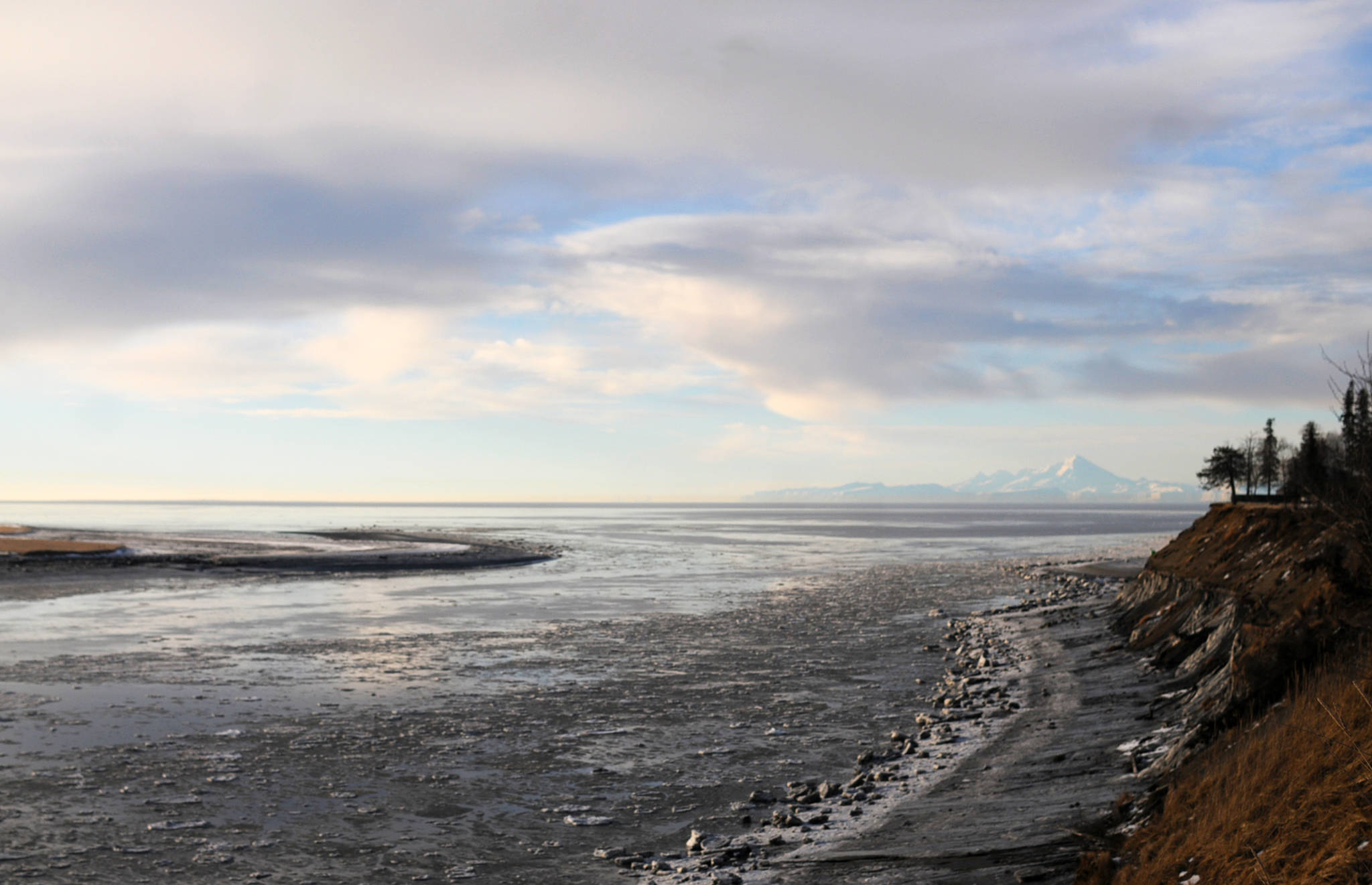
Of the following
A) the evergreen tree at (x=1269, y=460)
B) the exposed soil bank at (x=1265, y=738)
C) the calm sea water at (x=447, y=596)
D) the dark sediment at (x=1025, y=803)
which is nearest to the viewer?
the exposed soil bank at (x=1265, y=738)

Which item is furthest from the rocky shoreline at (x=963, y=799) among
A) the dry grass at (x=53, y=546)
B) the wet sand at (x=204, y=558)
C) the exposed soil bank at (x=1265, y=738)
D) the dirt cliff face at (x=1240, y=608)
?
the dry grass at (x=53, y=546)

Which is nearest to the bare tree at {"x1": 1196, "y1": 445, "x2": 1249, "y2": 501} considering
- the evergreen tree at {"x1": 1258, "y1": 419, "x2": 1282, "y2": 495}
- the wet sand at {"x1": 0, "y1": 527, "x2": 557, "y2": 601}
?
the evergreen tree at {"x1": 1258, "y1": 419, "x2": 1282, "y2": 495}

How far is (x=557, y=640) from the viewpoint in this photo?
27.5m

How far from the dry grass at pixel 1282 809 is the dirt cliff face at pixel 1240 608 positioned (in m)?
1.80

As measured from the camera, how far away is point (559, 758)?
14711 mm

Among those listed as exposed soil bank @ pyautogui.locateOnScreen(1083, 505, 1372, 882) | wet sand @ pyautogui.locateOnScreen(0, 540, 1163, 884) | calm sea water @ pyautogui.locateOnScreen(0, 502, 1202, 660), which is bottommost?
calm sea water @ pyautogui.locateOnScreen(0, 502, 1202, 660)

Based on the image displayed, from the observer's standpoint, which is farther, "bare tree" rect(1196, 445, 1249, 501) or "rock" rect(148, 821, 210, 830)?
"bare tree" rect(1196, 445, 1249, 501)

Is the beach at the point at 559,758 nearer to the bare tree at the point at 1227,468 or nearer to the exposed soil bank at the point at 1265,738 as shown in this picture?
the exposed soil bank at the point at 1265,738

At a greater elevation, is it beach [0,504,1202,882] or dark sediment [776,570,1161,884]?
dark sediment [776,570,1161,884]

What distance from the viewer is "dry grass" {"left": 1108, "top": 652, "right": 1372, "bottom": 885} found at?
6.62 meters

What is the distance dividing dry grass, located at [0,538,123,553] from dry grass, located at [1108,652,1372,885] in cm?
7168

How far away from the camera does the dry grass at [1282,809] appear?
6621mm

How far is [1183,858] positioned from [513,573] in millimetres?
50189

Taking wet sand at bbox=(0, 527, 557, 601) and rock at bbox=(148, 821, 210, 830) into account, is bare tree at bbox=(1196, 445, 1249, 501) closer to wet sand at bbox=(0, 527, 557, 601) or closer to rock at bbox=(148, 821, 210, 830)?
wet sand at bbox=(0, 527, 557, 601)
